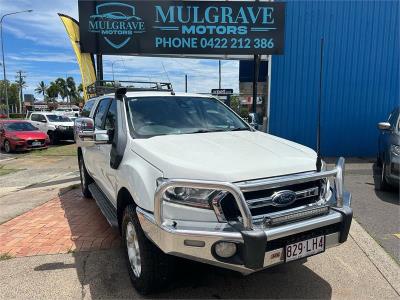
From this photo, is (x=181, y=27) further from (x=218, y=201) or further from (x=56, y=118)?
(x=56, y=118)

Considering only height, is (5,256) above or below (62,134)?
above

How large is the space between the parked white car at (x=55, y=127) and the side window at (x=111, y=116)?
56.1ft

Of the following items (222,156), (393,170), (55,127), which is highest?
(222,156)

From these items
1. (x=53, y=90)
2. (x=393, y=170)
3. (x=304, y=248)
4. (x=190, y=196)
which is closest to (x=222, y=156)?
(x=190, y=196)

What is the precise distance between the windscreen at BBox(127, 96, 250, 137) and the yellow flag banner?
226 inches

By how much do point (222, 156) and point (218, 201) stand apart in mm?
505

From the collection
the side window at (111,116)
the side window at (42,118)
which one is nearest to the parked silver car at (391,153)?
the side window at (111,116)

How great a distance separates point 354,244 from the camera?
4.77 m

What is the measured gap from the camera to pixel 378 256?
14.4 feet

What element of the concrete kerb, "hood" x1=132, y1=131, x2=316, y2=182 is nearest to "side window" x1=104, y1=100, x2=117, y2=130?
"hood" x1=132, y1=131, x2=316, y2=182

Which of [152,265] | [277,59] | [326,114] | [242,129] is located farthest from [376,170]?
[152,265]

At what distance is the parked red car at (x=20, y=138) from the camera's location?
1731 cm

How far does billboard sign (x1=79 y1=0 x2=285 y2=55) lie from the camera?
389 inches

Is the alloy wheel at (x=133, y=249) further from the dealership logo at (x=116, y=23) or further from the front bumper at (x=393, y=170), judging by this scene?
the dealership logo at (x=116, y=23)
